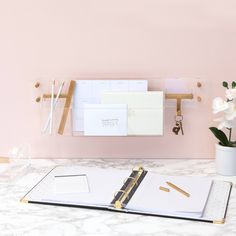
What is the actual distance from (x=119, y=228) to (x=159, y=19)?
2.45 ft

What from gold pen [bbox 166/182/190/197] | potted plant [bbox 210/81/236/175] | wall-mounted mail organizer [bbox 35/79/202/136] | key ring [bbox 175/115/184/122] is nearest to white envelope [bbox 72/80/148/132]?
wall-mounted mail organizer [bbox 35/79/202/136]

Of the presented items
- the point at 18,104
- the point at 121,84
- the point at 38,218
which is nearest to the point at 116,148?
the point at 121,84

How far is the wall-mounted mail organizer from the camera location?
1.50m

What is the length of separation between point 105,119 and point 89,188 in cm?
30

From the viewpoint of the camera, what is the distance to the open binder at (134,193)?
113 cm

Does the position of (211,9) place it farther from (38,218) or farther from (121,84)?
(38,218)

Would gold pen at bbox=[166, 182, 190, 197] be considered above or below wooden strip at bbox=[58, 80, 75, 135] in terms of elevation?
below

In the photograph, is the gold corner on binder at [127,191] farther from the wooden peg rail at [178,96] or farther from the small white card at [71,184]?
the wooden peg rail at [178,96]

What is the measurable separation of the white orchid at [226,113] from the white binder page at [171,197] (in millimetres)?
162

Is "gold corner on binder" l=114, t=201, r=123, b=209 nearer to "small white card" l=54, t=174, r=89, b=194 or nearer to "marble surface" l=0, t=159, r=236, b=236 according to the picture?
"marble surface" l=0, t=159, r=236, b=236

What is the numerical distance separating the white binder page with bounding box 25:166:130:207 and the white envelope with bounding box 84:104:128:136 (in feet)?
0.42

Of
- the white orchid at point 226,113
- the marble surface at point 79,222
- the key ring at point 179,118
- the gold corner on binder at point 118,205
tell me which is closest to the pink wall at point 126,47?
the key ring at point 179,118

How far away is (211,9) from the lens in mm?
1498

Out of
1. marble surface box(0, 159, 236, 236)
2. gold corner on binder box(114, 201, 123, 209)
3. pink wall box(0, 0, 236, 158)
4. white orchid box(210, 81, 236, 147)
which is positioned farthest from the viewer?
pink wall box(0, 0, 236, 158)
